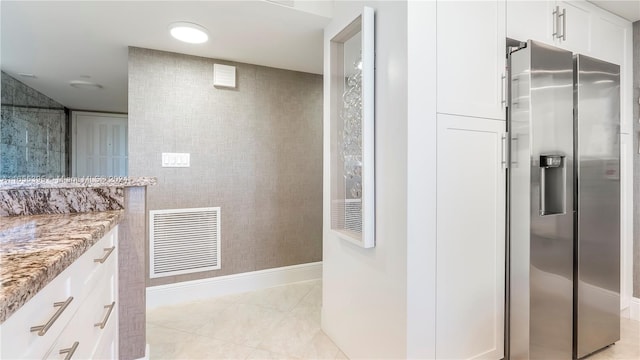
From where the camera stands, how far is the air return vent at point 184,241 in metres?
2.58

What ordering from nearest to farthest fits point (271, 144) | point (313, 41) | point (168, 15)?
Result: 1. point (168, 15)
2. point (313, 41)
3. point (271, 144)

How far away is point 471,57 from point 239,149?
2059 mm

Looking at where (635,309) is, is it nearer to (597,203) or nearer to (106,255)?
(597,203)

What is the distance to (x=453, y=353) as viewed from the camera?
151cm

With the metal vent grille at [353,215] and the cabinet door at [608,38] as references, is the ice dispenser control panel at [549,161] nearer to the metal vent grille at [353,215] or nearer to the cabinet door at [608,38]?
the metal vent grille at [353,215]

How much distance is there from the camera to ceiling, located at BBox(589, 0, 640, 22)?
2078 millimetres

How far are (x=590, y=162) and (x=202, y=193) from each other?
2.84 m

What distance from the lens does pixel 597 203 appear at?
5.91ft

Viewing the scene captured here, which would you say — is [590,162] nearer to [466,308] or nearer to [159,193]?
[466,308]

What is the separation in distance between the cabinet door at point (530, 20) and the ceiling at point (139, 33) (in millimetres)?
1080

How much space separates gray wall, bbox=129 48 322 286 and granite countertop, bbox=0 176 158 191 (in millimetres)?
1066

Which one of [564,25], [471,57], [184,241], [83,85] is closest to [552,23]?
[564,25]

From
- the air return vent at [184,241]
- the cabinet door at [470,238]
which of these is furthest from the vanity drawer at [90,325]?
the cabinet door at [470,238]

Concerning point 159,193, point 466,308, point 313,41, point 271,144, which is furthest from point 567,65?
point 159,193
